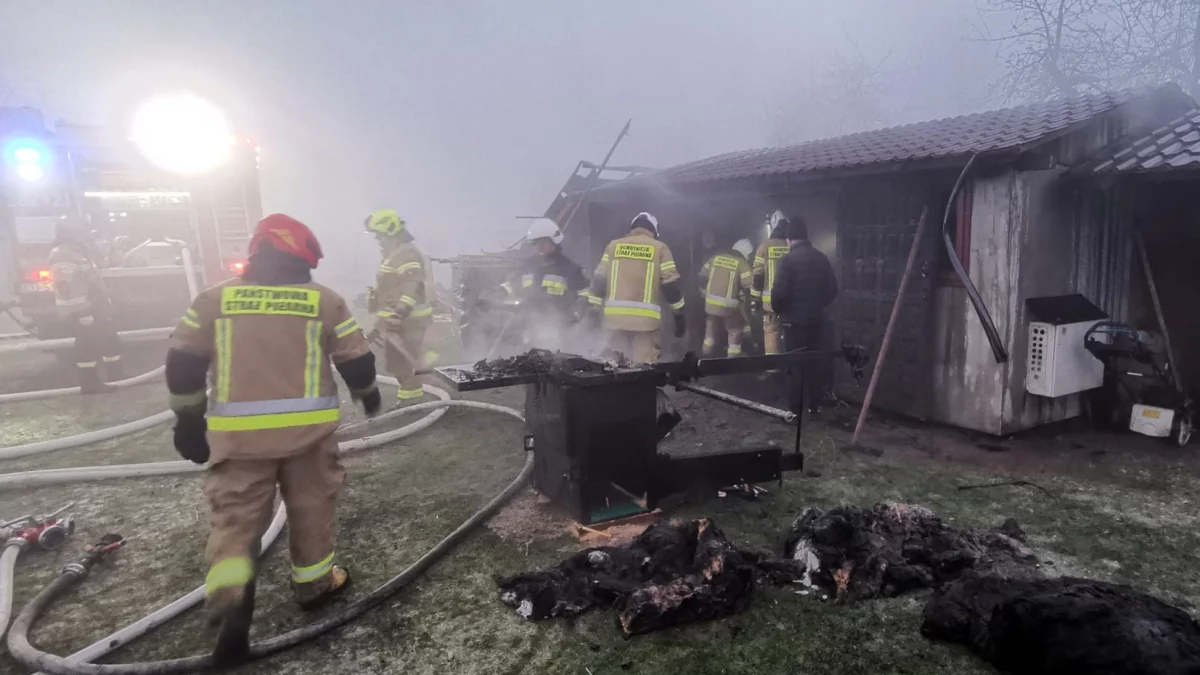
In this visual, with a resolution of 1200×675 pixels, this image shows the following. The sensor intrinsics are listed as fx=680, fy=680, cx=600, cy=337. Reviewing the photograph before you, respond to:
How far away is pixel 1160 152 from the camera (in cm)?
601

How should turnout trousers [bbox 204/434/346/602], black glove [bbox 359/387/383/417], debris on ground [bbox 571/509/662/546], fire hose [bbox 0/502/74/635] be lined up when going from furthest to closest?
debris on ground [bbox 571/509/662/546], fire hose [bbox 0/502/74/635], black glove [bbox 359/387/383/417], turnout trousers [bbox 204/434/346/602]

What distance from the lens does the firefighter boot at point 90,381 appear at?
8578 mm

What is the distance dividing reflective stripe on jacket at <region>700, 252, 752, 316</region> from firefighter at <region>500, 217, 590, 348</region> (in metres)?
1.74

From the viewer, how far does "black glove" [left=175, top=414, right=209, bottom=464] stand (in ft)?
11.1

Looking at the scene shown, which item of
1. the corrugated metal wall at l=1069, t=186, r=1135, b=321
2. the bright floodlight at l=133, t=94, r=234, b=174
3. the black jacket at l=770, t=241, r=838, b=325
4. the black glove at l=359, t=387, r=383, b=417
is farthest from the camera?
the bright floodlight at l=133, t=94, r=234, b=174

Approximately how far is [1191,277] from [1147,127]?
1.56m

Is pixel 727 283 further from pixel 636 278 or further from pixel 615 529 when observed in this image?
pixel 615 529

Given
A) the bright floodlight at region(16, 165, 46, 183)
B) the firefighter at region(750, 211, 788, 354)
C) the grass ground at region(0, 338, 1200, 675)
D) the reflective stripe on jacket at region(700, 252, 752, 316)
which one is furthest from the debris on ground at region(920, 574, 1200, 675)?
the bright floodlight at region(16, 165, 46, 183)

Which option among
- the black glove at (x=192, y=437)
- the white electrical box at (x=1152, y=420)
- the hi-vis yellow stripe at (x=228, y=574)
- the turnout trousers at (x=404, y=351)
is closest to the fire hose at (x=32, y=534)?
the black glove at (x=192, y=437)

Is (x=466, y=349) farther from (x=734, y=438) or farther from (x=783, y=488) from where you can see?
(x=783, y=488)

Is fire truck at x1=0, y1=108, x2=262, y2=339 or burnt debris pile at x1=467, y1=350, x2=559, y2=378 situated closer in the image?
burnt debris pile at x1=467, y1=350, x2=559, y2=378

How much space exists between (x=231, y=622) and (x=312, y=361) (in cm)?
125

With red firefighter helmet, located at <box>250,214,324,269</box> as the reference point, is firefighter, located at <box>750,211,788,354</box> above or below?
below

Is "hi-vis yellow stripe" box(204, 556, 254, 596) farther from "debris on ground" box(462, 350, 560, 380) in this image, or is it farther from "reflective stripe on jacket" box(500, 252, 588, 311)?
"reflective stripe on jacket" box(500, 252, 588, 311)
